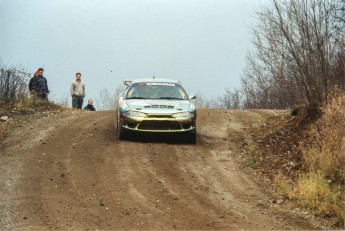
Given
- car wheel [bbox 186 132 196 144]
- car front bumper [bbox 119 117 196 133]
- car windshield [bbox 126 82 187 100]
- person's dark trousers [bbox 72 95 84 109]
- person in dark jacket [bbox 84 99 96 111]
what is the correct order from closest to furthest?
car front bumper [bbox 119 117 196 133] < car wheel [bbox 186 132 196 144] < car windshield [bbox 126 82 187 100] < person's dark trousers [bbox 72 95 84 109] < person in dark jacket [bbox 84 99 96 111]

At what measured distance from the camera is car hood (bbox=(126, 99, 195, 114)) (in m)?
12.3

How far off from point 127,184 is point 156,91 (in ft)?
15.2

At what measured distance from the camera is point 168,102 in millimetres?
12672

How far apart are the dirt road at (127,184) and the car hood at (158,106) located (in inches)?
35.1

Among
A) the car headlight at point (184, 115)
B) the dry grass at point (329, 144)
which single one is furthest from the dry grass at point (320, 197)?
the car headlight at point (184, 115)

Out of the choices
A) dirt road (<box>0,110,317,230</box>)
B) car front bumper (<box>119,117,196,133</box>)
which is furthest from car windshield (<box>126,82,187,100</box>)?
dirt road (<box>0,110,317,230</box>)

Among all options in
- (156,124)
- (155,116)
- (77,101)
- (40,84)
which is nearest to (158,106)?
(155,116)

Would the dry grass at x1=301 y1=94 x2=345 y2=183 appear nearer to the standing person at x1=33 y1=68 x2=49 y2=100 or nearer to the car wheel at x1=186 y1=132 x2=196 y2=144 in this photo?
the car wheel at x1=186 y1=132 x2=196 y2=144

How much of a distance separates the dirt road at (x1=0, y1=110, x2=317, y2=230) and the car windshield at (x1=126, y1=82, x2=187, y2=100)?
3.75 feet

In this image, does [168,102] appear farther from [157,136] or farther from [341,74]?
[341,74]

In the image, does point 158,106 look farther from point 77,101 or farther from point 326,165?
point 77,101

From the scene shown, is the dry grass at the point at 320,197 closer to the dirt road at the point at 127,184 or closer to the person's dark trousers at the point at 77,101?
the dirt road at the point at 127,184

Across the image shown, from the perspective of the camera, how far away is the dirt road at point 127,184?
7480 mm

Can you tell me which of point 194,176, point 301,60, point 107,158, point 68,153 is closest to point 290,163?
point 194,176
